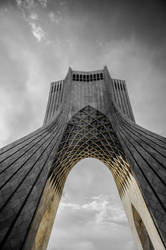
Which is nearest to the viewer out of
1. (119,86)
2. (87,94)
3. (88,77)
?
(87,94)

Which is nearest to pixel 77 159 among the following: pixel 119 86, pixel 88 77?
pixel 88 77

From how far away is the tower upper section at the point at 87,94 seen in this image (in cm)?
1627

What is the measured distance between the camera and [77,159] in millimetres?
19375

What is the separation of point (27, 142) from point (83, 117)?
8929 millimetres

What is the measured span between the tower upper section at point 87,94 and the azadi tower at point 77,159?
0.45 ft

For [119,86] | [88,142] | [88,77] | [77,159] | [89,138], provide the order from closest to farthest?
[89,138] → [88,142] → [77,159] → [88,77] → [119,86]

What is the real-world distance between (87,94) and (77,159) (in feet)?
33.9

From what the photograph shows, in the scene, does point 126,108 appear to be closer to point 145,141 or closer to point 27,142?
point 145,141

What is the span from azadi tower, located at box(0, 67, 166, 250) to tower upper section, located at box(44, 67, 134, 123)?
14 centimetres

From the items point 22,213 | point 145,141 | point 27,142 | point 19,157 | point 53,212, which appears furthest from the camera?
point 53,212

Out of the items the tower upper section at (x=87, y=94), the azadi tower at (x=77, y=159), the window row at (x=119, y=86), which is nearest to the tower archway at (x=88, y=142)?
the azadi tower at (x=77, y=159)

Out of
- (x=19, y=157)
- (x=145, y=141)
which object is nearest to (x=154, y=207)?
(x=145, y=141)

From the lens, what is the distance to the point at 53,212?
14094 mm

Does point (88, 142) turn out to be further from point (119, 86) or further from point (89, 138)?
point (119, 86)
